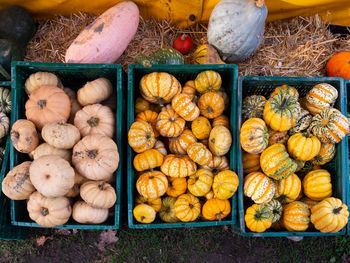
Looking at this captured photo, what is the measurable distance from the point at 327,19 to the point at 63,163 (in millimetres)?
4147

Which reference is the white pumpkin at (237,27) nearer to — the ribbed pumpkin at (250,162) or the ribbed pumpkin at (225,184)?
the ribbed pumpkin at (250,162)

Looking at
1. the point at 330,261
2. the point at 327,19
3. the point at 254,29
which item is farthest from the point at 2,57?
the point at 330,261

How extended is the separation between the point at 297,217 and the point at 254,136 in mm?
1026

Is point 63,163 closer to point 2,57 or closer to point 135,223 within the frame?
point 135,223

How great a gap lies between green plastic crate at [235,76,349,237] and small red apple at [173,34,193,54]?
1.01 metres

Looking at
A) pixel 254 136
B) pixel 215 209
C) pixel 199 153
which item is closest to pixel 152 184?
pixel 199 153

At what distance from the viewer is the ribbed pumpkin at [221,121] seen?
10.6 feet

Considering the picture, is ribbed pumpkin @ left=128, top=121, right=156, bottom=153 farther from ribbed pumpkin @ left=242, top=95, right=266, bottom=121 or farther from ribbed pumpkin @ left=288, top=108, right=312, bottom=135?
ribbed pumpkin @ left=288, top=108, right=312, bottom=135

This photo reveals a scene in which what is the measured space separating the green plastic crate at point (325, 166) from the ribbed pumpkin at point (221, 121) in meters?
0.16

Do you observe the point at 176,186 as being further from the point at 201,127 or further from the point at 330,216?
the point at 330,216

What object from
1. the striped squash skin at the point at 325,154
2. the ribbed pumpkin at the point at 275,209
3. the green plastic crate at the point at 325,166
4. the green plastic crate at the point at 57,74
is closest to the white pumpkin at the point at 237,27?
the green plastic crate at the point at 325,166

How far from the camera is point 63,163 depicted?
8.42 feet

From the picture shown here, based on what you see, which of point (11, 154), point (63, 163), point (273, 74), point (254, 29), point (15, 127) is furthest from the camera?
point (273, 74)

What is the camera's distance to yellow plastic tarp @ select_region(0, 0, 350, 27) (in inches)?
151
